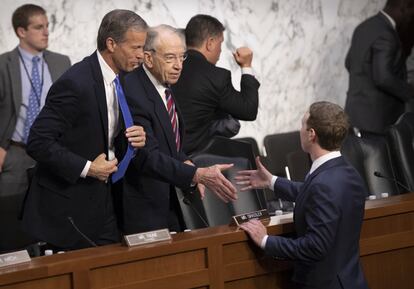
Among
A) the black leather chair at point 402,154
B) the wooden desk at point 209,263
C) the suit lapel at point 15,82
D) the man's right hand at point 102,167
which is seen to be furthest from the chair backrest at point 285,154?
the man's right hand at point 102,167

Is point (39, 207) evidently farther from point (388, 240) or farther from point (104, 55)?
point (388, 240)

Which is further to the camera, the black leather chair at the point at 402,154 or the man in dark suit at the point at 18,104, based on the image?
the man in dark suit at the point at 18,104

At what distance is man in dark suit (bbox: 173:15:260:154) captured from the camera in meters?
5.33

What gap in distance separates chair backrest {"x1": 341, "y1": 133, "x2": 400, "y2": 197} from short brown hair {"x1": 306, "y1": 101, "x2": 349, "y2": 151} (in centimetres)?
158

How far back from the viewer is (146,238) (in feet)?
11.9

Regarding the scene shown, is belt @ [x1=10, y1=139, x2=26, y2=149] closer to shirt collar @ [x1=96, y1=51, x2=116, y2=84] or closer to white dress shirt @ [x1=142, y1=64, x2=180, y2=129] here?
white dress shirt @ [x1=142, y1=64, x2=180, y2=129]

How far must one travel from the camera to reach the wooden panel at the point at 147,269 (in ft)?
11.4

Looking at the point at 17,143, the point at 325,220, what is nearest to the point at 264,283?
the point at 325,220

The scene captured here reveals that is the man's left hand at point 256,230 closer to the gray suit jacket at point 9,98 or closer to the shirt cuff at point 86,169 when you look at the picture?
the shirt cuff at point 86,169

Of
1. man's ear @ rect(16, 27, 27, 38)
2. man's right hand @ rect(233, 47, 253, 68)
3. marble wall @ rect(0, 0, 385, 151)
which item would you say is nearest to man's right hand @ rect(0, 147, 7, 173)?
man's ear @ rect(16, 27, 27, 38)

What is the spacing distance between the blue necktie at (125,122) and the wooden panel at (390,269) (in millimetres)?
1001

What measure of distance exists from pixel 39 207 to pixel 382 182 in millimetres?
2146

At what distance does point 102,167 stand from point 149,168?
28 cm

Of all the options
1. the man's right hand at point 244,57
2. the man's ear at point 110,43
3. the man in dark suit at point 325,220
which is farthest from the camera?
the man's right hand at point 244,57
